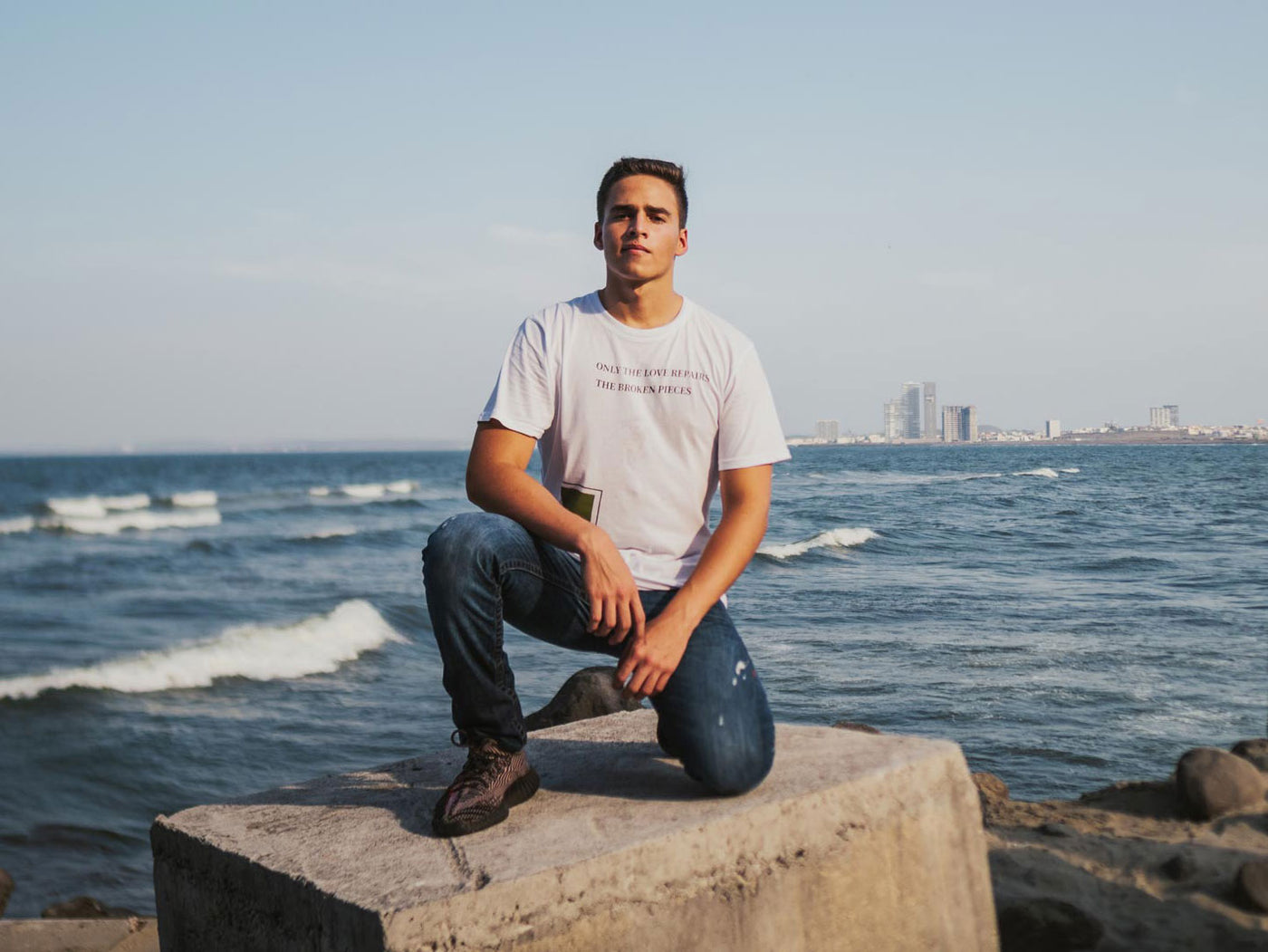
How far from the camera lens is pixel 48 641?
1557cm

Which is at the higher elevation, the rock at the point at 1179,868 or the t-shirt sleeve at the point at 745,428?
the t-shirt sleeve at the point at 745,428

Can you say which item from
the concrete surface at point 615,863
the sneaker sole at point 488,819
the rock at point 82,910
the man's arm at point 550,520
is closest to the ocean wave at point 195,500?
the rock at point 82,910

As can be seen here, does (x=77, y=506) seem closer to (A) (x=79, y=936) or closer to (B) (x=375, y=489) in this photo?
(B) (x=375, y=489)

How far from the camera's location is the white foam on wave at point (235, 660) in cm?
1241

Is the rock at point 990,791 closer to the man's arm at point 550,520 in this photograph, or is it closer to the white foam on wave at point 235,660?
the man's arm at point 550,520

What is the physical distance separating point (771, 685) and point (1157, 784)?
174 inches

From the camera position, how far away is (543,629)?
Result: 3463 millimetres

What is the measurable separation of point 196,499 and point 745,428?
55545 millimetres

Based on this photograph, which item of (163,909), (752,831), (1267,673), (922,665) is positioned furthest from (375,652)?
(752,831)

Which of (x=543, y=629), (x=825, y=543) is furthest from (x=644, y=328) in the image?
(x=825, y=543)

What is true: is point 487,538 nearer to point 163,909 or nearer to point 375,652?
point 163,909

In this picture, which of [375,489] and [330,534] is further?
[375,489]

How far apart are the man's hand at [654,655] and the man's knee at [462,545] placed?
0.47 metres

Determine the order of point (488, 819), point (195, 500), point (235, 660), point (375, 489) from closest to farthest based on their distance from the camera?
point (488, 819), point (235, 660), point (195, 500), point (375, 489)
